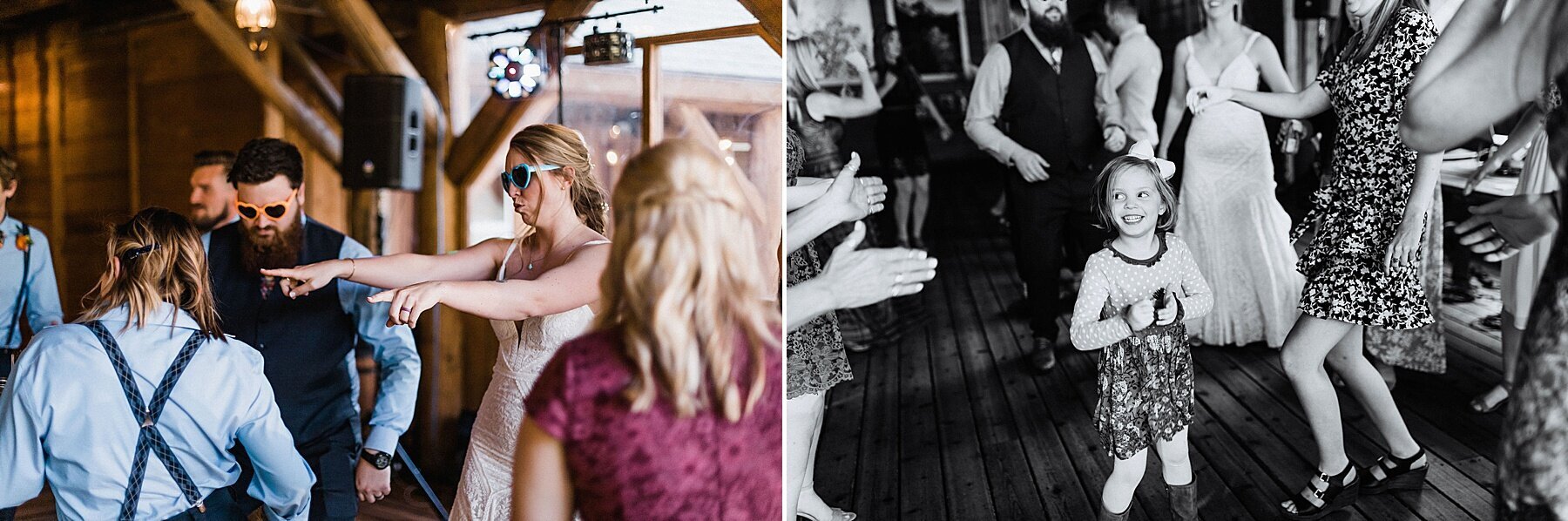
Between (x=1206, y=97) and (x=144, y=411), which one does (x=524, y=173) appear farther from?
(x=1206, y=97)

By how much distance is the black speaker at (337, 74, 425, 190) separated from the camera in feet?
7.58

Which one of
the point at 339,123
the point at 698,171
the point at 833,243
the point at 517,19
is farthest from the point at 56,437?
the point at 833,243

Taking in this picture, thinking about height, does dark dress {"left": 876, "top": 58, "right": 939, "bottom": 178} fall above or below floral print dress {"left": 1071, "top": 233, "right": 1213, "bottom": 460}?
above

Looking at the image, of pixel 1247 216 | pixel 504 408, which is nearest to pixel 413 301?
pixel 504 408

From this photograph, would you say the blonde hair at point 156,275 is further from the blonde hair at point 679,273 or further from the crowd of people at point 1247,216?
the crowd of people at point 1247,216

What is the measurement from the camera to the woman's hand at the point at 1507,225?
66.8 inches

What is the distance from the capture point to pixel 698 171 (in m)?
1.96

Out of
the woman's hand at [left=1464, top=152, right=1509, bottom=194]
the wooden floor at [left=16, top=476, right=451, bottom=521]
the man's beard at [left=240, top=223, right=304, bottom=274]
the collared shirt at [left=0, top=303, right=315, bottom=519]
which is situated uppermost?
the woman's hand at [left=1464, top=152, right=1509, bottom=194]

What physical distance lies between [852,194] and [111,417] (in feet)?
5.61

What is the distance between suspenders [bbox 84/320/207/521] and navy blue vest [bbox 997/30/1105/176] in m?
2.04

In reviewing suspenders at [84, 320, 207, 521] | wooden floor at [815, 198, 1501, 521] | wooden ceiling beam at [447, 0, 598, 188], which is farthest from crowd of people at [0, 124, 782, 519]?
wooden floor at [815, 198, 1501, 521]

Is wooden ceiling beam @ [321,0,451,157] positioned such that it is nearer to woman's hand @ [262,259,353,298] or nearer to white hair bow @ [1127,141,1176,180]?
woman's hand @ [262,259,353,298]

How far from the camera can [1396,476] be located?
2023 mm

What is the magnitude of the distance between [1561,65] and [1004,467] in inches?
54.6
